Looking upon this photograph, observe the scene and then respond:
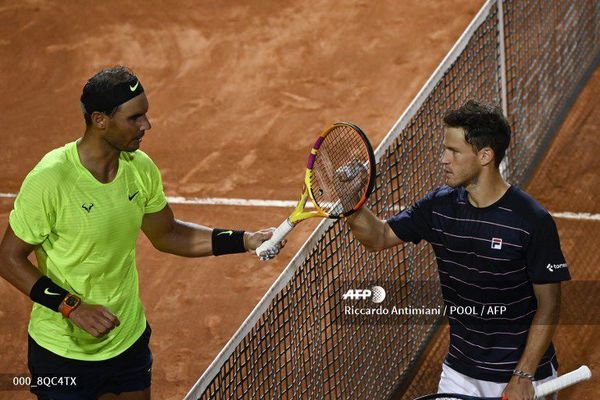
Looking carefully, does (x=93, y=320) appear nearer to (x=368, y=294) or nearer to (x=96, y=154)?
(x=96, y=154)

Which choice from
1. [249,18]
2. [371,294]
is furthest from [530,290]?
[249,18]

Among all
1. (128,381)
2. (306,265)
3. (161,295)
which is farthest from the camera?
(161,295)

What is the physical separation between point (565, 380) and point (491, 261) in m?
0.67

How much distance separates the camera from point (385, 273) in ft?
20.8

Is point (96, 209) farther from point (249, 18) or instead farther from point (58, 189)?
point (249, 18)

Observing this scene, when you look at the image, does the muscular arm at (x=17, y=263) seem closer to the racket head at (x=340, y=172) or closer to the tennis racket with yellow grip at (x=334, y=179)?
the tennis racket with yellow grip at (x=334, y=179)

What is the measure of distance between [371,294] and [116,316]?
1952mm

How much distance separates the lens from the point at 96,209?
4637mm

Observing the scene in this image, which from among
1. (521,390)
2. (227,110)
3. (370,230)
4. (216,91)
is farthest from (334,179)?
(216,91)

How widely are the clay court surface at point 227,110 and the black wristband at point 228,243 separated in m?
1.81

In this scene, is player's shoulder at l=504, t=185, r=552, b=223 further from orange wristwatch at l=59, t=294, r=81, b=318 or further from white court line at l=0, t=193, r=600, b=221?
white court line at l=0, t=193, r=600, b=221

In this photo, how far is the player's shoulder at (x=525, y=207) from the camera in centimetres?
458

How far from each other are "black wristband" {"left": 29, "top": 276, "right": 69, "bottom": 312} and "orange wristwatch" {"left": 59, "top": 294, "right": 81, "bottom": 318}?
0.02 metres

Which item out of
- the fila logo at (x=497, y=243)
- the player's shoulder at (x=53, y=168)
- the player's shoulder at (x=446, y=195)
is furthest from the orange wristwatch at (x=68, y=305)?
the fila logo at (x=497, y=243)
